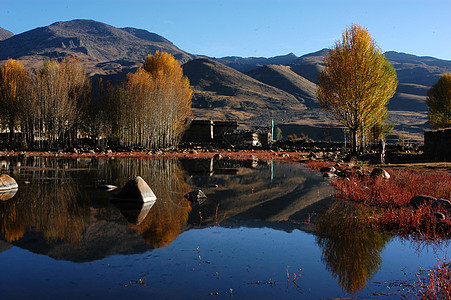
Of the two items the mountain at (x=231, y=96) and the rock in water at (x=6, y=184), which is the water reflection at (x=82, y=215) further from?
the mountain at (x=231, y=96)

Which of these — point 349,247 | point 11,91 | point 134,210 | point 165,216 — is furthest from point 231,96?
point 349,247

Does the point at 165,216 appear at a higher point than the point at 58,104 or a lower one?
lower

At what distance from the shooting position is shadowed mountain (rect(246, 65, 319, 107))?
6250 inches

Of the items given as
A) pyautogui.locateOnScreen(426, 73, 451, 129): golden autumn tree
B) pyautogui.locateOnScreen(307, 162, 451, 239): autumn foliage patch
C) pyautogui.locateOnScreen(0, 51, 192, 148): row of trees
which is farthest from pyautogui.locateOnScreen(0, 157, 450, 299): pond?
pyautogui.locateOnScreen(426, 73, 451, 129): golden autumn tree

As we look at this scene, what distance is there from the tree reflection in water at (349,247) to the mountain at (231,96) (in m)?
96.1

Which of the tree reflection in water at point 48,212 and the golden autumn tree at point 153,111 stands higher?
the golden autumn tree at point 153,111

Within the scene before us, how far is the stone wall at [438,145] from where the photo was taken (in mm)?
25797

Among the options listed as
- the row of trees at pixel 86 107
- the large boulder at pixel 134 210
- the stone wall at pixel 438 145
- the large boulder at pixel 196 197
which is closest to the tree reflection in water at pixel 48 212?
the large boulder at pixel 134 210

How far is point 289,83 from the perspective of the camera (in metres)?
178

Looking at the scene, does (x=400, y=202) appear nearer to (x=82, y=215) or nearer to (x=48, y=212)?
(x=82, y=215)

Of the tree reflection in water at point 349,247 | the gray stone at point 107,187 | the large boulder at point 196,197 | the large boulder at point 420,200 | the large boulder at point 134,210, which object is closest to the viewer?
the tree reflection in water at point 349,247

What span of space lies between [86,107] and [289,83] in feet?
464

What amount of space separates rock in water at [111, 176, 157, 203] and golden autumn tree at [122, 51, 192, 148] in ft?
99.7

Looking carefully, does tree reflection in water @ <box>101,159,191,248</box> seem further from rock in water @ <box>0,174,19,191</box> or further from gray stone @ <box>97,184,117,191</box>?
rock in water @ <box>0,174,19,191</box>
